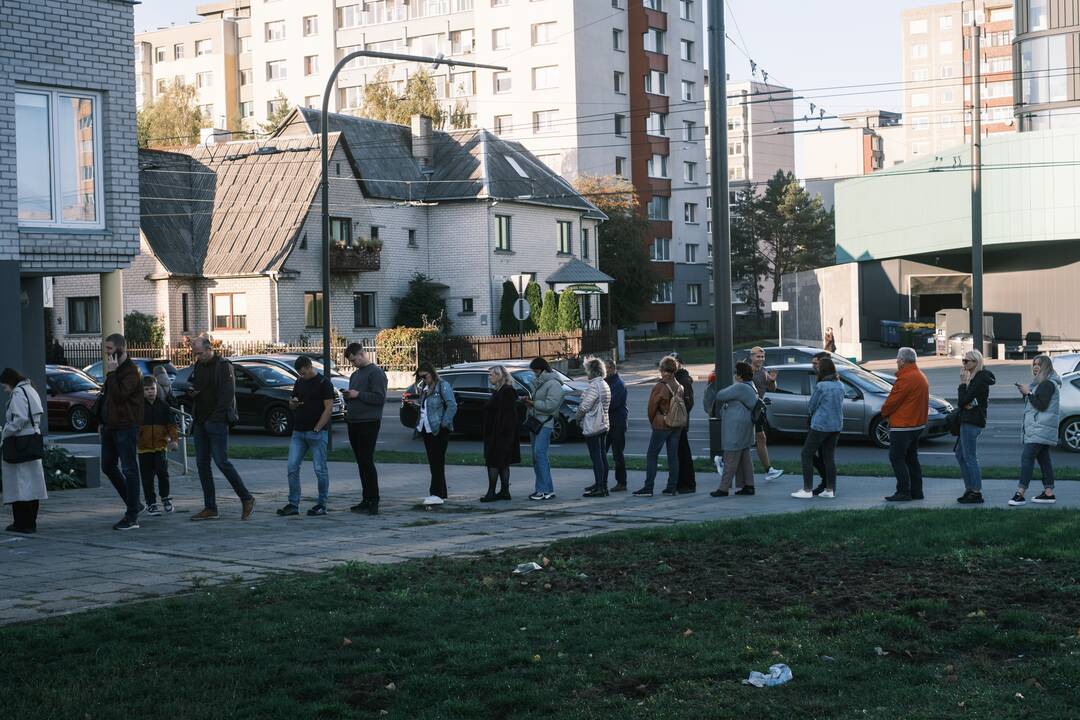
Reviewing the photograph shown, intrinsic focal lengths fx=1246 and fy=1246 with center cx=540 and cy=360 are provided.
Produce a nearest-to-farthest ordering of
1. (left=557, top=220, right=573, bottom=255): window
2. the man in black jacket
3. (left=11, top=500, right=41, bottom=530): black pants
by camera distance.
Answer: (left=11, top=500, right=41, bottom=530): black pants < the man in black jacket < (left=557, top=220, right=573, bottom=255): window

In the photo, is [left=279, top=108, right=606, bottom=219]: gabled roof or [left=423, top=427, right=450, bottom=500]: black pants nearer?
[left=423, top=427, right=450, bottom=500]: black pants

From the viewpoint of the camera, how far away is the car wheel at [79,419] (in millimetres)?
28727

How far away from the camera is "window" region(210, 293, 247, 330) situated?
158 feet

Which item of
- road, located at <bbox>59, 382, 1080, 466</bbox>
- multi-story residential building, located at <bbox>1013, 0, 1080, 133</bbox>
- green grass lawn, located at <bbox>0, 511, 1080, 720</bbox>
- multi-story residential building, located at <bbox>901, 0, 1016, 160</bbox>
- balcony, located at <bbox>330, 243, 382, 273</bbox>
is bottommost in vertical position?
road, located at <bbox>59, 382, 1080, 466</bbox>

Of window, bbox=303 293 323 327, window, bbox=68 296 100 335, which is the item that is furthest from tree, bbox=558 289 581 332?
window, bbox=68 296 100 335

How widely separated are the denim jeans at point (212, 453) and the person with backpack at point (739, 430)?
560 cm

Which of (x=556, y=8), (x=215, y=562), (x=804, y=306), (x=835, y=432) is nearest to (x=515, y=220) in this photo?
(x=804, y=306)

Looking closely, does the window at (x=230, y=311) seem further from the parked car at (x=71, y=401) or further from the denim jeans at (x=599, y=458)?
the denim jeans at (x=599, y=458)

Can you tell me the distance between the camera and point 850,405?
21.3 m

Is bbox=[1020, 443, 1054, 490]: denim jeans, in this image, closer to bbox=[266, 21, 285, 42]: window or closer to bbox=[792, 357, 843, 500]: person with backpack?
bbox=[792, 357, 843, 500]: person with backpack

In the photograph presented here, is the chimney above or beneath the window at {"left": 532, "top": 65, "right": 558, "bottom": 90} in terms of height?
beneath

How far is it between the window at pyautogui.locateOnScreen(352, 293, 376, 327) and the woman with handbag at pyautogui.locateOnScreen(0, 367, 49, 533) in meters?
38.2

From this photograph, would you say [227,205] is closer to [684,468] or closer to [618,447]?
[618,447]

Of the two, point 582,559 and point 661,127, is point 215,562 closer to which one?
point 582,559
